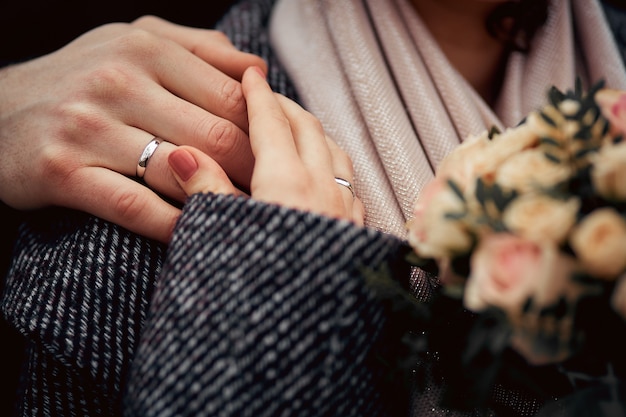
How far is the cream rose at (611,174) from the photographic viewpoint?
0.33 metres

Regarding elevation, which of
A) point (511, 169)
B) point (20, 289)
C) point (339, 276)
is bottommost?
point (20, 289)

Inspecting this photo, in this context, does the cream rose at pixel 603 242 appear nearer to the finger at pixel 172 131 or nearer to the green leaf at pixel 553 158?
the green leaf at pixel 553 158

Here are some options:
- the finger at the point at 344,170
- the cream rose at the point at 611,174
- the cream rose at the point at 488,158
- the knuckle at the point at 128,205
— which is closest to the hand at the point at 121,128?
the knuckle at the point at 128,205

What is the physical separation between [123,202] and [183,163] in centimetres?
9

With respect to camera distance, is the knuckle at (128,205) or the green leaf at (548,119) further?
the knuckle at (128,205)

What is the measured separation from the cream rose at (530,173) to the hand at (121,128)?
0.35 meters

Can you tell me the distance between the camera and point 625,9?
1360mm

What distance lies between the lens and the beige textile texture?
2.34ft

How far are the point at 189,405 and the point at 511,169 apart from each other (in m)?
0.33

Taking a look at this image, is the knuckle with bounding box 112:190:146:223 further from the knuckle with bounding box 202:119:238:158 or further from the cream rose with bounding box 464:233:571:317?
the cream rose with bounding box 464:233:571:317

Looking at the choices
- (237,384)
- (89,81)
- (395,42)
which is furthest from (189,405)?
(395,42)

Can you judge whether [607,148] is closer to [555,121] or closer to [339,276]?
[555,121]

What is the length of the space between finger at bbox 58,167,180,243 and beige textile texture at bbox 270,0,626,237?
0.83 feet

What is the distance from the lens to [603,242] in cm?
31
